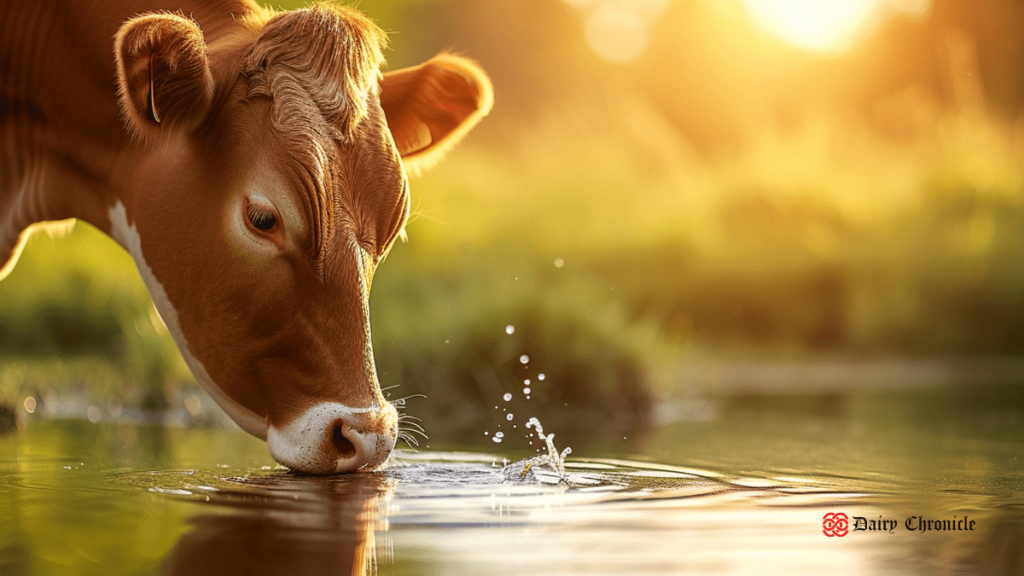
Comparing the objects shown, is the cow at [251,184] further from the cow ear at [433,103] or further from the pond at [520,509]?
the cow ear at [433,103]

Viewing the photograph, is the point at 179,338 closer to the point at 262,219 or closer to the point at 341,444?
the point at 262,219

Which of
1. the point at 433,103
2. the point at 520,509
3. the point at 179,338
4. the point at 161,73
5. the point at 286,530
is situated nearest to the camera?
the point at 286,530

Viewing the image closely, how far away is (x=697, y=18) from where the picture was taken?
2464 cm

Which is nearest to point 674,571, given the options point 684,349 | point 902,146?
point 684,349

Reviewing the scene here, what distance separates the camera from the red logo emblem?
8.80ft

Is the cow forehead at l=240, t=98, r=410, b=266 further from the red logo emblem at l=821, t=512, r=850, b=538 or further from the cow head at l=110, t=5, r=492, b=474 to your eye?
the red logo emblem at l=821, t=512, r=850, b=538

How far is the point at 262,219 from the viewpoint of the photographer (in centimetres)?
326

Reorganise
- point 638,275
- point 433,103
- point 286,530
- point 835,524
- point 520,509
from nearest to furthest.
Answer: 1. point 286,530
2. point 835,524
3. point 520,509
4. point 433,103
5. point 638,275

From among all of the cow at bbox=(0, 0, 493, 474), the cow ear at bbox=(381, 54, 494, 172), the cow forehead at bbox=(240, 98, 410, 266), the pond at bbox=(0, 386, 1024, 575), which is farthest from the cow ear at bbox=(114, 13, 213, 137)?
the pond at bbox=(0, 386, 1024, 575)

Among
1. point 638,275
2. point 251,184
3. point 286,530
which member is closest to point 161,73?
point 251,184

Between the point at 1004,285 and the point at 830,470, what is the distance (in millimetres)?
7295

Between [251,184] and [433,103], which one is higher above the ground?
[433,103]

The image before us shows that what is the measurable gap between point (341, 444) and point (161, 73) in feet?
3.65

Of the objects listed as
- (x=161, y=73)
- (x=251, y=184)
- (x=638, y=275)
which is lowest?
(x=251, y=184)
